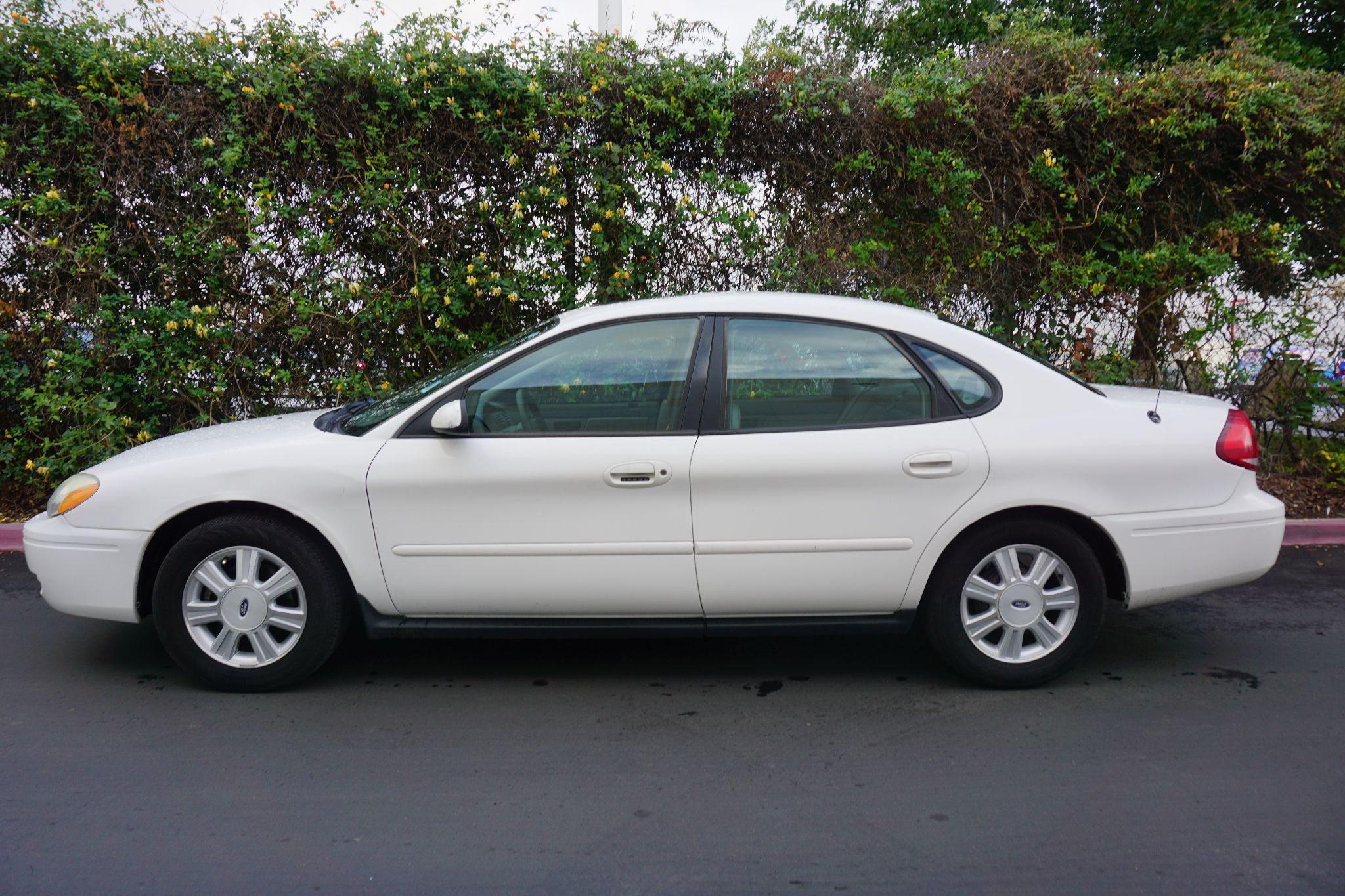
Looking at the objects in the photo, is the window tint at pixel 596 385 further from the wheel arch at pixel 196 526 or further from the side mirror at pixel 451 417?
the wheel arch at pixel 196 526

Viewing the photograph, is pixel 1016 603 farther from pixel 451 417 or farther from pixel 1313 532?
pixel 1313 532

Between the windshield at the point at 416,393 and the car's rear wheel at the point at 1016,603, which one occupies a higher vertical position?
the windshield at the point at 416,393

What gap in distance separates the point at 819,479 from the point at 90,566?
286cm

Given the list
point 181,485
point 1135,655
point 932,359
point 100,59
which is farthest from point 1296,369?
point 100,59

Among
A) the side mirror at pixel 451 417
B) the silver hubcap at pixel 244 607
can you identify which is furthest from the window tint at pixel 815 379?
the silver hubcap at pixel 244 607

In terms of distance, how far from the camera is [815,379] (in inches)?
165

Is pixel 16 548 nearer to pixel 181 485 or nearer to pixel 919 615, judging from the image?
pixel 181 485

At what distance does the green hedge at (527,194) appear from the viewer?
7.18m

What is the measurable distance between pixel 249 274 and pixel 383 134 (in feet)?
4.60

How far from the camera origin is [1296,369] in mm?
7961

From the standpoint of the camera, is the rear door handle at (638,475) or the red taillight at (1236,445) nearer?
the rear door handle at (638,475)

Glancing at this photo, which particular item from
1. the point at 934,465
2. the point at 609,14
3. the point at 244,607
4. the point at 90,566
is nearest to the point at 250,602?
the point at 244,607

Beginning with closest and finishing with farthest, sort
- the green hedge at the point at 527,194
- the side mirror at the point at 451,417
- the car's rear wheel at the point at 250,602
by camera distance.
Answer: the side mirror at the point at 451,417 → the car's rear wheel at the point at 250,602 → the green hedge at the point at 527,194

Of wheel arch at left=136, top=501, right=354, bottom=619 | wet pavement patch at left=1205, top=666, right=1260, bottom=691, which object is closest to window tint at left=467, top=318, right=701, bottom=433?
wheel arch at left=136, top=501, right=354, bottom=619
